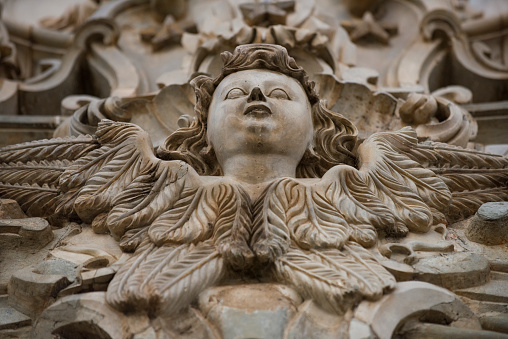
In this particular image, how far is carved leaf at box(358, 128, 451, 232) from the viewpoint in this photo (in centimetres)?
400

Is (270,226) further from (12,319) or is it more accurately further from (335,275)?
(12,319)

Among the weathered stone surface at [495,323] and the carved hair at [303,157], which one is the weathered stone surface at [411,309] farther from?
the carved hair at [303,157]

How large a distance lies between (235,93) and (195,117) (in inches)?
16.2

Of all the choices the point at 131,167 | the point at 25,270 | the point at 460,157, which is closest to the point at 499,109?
the point at 460,157

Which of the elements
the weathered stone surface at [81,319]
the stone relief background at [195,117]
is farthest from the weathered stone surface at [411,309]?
the weathered stone surface at [81,319]

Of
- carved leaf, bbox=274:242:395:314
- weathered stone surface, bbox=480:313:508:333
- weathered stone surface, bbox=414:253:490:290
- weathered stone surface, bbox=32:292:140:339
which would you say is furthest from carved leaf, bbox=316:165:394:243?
weathered stone surface, bbox=32:292:140:339

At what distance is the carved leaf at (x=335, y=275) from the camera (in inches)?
131

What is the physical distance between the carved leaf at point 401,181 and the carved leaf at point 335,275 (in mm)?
466

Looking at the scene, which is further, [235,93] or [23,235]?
[235,93]

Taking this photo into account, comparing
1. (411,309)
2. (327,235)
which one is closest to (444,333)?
(411,309)

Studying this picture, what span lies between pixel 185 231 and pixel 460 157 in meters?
1.69

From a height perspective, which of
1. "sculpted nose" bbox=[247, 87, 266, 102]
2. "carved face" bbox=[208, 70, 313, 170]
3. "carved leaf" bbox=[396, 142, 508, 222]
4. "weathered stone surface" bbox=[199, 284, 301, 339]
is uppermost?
"sculpted nose" bbox=[247, 87, 266, 102]

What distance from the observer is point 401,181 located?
415 centimetres

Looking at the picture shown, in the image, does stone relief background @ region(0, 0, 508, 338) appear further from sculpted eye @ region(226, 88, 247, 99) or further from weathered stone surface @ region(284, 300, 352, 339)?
sculpted eye @ region(226, 88, 247, 99)
